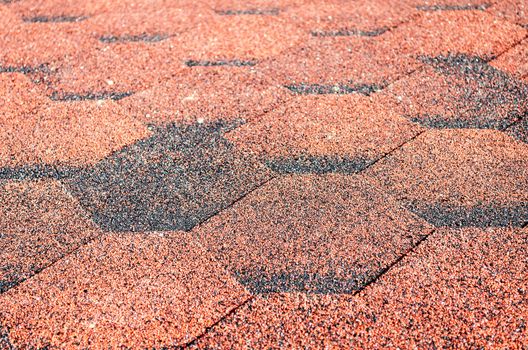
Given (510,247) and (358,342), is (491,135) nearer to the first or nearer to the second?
(510,247)

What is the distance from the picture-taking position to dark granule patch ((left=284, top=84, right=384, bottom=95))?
2107 mm

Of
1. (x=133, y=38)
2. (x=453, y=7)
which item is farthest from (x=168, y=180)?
(x=453, y=7)

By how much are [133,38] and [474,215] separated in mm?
1415

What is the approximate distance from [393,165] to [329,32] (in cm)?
80

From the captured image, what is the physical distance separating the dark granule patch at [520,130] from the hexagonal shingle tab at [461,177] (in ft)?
0.08

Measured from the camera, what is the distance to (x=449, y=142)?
1885mm

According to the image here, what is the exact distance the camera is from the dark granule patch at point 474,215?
A: 5.28 feet

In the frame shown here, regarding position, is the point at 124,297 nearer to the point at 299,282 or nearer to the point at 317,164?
the point at 299,282

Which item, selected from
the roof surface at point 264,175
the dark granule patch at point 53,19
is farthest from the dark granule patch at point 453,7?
the dark granule patch at point 53,19

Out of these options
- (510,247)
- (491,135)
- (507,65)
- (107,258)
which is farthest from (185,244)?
(507,65)

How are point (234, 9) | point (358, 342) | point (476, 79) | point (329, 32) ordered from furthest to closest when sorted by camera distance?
point (234, 9) → point (329, 32) → point (476, 79) → point (358, 342)

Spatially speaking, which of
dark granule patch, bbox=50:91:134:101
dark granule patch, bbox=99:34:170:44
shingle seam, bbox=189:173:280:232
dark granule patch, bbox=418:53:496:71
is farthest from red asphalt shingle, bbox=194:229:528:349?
dark granule patch, bbox=99:34:170:44

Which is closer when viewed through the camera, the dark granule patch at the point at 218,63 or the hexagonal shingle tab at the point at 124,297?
the hexagonal shingle tab at the point at 124,297

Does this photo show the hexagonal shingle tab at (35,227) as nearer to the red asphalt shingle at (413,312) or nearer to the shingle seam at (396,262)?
the red asphalt shingle at (413,312)
